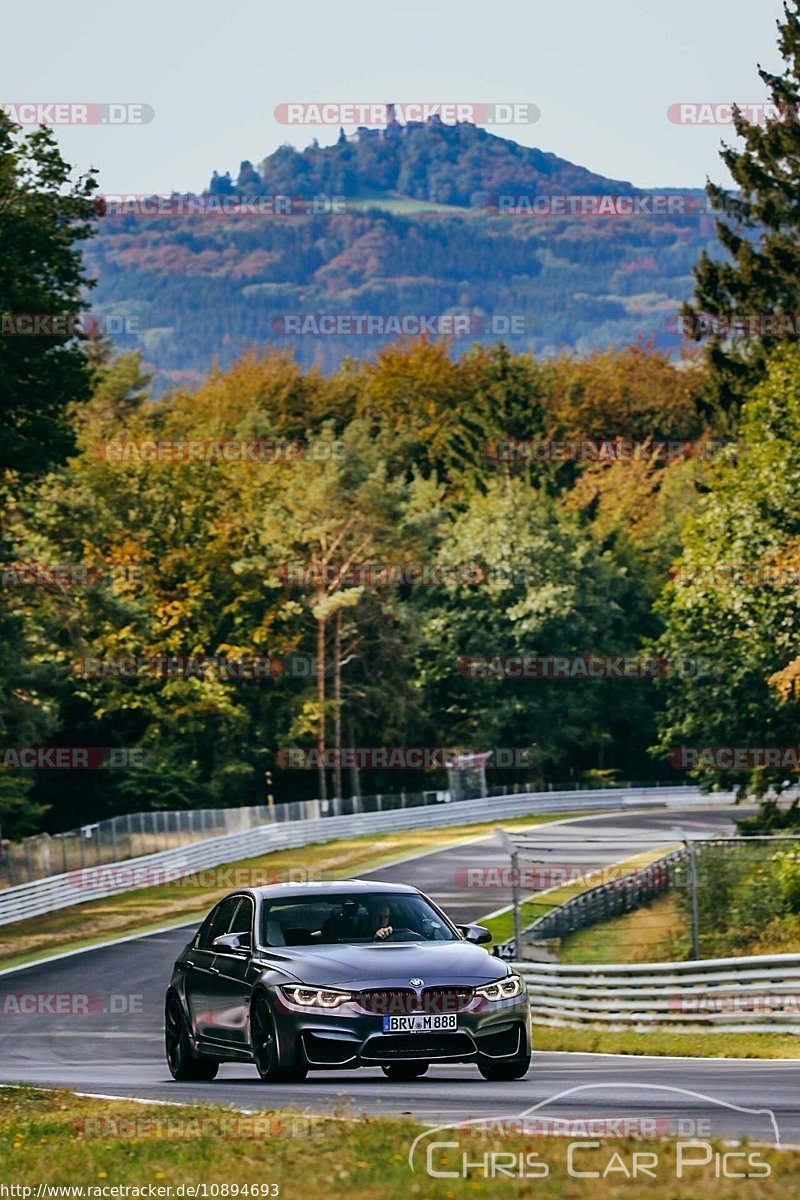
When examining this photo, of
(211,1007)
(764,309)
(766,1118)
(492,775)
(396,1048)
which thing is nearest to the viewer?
(766,1118)

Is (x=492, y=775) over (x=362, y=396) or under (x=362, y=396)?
under

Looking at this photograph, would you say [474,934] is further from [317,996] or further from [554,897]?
[554,897]

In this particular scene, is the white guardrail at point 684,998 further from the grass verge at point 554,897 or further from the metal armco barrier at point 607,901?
the grass verge at point 554,897

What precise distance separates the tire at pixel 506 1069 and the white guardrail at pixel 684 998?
7.37 meters

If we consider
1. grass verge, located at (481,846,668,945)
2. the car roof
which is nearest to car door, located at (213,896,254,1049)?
the car roof

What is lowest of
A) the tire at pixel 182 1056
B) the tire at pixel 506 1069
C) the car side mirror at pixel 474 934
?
the tire at pixel 182 1056

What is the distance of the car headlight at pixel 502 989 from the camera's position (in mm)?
13953

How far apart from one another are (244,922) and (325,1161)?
5.47 meters

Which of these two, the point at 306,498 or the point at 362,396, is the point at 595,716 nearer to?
the point at 306,498

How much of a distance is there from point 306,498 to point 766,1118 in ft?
240

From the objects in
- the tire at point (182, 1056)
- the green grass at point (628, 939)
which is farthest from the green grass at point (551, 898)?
the tire at point (182, 1056)

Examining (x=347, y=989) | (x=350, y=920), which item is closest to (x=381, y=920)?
(x=350, y=920)

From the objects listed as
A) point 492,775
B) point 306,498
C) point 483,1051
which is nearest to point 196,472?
point 306,498

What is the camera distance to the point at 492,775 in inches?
3770
